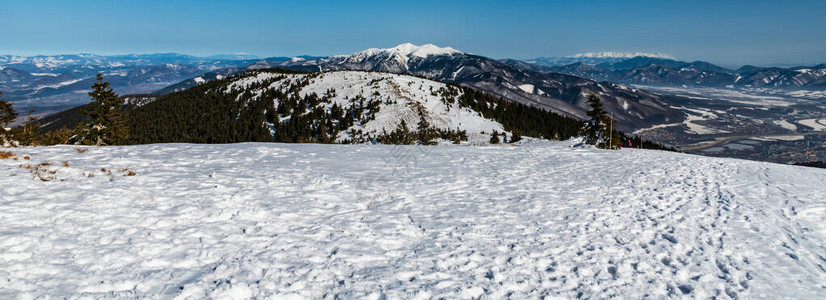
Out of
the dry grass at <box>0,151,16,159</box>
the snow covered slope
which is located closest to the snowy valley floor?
the dry grass at <box>0,151,16,159</box>

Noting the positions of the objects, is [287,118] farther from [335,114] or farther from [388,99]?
[388,99]

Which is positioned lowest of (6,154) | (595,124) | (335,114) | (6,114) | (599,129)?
(599,129)

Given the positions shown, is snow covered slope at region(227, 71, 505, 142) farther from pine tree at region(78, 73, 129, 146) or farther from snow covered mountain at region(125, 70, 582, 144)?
pine tree at region(78, 73, 129, 146)

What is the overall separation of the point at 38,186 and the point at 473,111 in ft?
351

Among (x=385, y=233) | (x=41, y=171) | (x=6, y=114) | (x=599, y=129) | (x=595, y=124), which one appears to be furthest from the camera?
(x=595, y=124)

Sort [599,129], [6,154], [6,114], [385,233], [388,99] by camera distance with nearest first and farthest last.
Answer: [385,233] → [6,154] → [6,114] → [599,129] → [388,99]

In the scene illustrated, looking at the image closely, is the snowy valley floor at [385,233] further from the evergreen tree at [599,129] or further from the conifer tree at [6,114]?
the evergreen tree at [599,129]

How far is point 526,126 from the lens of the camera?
125375mm

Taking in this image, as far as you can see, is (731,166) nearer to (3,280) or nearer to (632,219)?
(632,219)

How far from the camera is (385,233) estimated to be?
372 inches

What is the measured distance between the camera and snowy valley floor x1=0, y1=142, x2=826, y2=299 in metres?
6.80

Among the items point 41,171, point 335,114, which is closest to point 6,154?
point 41,171

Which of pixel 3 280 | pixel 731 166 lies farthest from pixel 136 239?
pixel 731 166

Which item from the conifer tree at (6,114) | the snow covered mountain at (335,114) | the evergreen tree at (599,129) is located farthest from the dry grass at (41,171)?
the snow covered mountain at (335,114)
